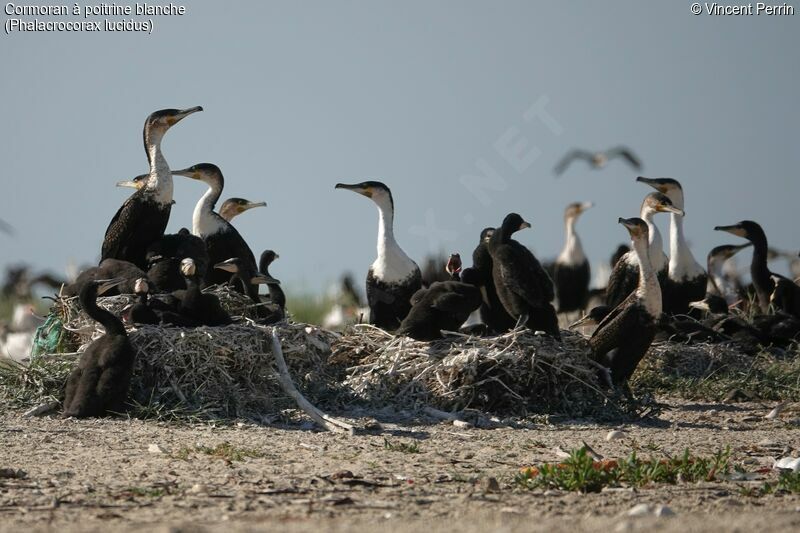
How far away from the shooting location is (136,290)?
1059cm

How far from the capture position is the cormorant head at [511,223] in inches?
456

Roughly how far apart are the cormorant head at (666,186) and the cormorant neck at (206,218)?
5433 mm

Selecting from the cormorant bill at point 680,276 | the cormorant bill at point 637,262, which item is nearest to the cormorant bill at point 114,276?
the cormorant bill at point 637,262

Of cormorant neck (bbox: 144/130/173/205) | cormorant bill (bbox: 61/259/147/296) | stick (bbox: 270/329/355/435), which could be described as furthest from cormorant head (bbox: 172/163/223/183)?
stick (bbox: 270/329/355/435)

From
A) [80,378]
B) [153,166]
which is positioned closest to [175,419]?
[80,378]

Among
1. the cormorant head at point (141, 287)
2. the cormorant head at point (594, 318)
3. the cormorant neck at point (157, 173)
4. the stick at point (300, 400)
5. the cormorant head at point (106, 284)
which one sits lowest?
the stick at point (300, 400)

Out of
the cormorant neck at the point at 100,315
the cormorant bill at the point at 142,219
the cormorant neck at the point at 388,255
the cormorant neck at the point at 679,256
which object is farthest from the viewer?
the cormorant neck at the point at 679,256

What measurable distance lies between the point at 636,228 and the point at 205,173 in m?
4.56

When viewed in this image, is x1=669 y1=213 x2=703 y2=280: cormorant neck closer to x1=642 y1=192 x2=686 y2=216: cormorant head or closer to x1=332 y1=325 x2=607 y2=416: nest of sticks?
x1=642 y1=192 x2=686 y2=216: cormorant head

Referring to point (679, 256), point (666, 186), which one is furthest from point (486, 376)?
point (666, 186)

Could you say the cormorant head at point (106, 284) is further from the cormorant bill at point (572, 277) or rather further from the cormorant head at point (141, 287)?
the cormorant bill at point (572, 277)

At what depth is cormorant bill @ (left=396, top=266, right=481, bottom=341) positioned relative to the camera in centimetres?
1106

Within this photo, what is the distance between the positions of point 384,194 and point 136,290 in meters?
4.16

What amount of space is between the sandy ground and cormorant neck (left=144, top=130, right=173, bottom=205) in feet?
10.2
